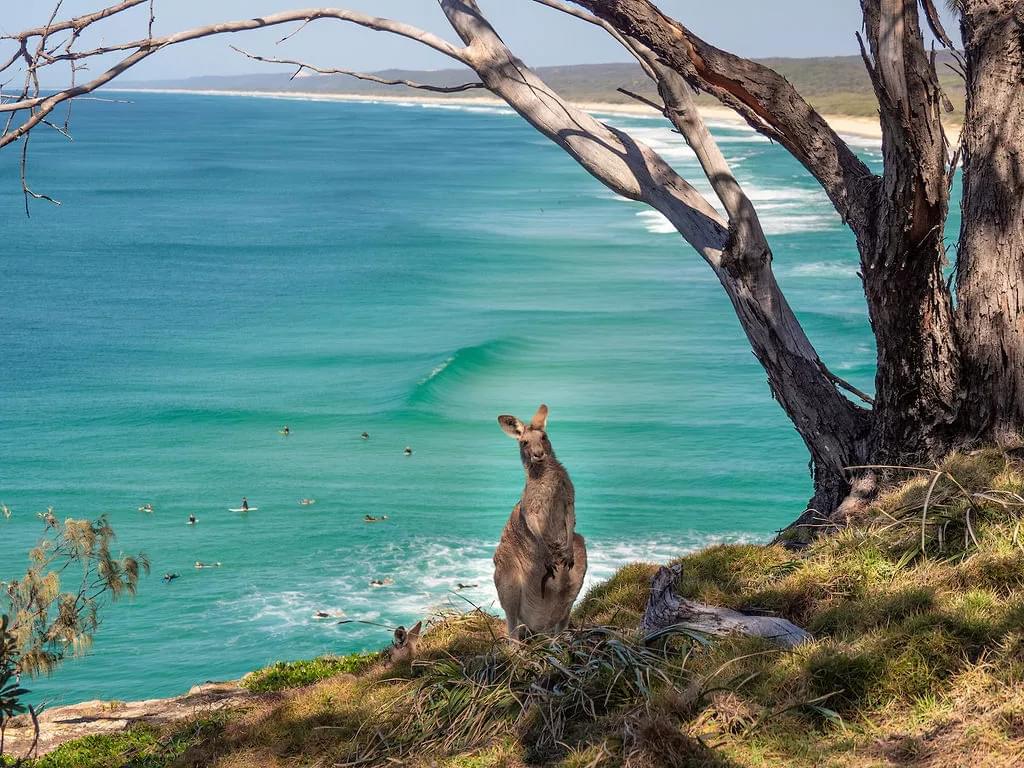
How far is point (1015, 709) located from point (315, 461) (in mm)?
24008

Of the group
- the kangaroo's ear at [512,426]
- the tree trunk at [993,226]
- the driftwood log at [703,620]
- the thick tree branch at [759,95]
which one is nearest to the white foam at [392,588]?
the tree trunk at [993,226]

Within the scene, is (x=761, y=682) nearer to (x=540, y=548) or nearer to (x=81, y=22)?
(x=540, y=548)

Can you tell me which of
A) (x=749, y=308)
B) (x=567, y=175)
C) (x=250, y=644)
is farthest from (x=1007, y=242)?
(x=567, y=175)

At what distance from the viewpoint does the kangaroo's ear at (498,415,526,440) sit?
6.76m

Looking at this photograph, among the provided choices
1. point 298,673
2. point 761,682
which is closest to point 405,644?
point 298,673

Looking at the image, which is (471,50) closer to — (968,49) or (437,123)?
(968,49)

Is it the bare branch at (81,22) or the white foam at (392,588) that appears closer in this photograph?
the bare branch at (81,22)

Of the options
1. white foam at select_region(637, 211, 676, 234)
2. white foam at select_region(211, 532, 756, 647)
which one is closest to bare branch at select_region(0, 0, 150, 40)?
white foam at select_region(211, 532, 756, 647)

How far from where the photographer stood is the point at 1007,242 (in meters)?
7.86

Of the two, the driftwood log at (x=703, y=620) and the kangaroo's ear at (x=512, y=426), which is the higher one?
the kangaroo's ear at (x=512, y=426)

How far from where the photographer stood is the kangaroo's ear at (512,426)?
676 centimetres

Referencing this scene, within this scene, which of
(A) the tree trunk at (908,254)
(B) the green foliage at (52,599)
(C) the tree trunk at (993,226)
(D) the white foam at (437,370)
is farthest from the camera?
(D) the white foam at (437,370)

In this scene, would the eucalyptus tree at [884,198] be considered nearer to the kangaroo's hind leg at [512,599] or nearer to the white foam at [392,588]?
the kangaroo's hind leg at [512,599]

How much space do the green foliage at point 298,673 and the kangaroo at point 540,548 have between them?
11.9 feet
